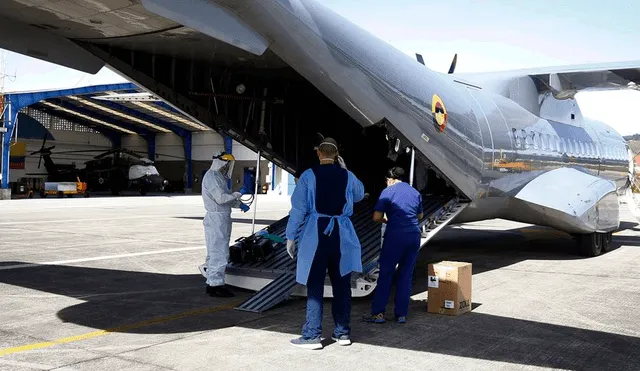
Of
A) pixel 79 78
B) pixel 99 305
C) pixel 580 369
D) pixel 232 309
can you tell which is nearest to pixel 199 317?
pixel 232 309

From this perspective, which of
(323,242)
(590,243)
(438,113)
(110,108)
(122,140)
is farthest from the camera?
(122,140)

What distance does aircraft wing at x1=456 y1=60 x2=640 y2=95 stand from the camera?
40.0 feet

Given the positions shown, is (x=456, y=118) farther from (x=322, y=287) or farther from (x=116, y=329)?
(x=116, y=329)

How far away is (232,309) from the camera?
7.53m

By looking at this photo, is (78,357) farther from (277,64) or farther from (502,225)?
(502,225)

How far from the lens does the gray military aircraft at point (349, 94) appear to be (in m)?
6.28

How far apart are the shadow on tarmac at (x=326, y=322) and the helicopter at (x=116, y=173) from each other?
106 ft

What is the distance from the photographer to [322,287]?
6.03 meters

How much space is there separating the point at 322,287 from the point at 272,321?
1.19 m

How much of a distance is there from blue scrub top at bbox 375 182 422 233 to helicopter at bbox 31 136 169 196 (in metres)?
36.7

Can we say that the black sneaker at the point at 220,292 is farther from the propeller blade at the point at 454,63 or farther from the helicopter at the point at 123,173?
Answer: the helicopter at the point at 123,173

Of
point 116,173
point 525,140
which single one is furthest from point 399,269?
point 116,173

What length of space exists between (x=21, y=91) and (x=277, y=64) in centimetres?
2991

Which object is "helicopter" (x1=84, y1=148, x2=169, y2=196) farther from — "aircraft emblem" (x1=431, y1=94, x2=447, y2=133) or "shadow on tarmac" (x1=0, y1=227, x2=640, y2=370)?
"aircraft emblem" (x1=431, y1=94, x2=447, y2=133)
